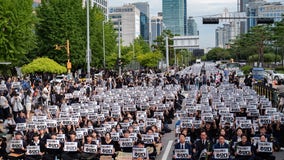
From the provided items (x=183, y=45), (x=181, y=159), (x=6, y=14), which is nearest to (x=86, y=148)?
(x=181, y=159)

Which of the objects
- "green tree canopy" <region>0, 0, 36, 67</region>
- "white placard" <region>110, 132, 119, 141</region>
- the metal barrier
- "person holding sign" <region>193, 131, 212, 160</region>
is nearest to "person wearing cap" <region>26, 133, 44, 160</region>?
"white placard" <region>110, 132, 119, 141</region>

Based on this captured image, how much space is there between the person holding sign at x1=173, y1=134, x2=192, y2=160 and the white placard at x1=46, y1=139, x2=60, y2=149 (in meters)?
4.03

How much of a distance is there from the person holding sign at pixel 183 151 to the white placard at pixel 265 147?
2.09m

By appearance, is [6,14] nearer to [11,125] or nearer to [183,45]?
[11,125]

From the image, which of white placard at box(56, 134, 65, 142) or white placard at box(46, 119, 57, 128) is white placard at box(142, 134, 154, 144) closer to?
white placard at box(56, 134, 65, 142)

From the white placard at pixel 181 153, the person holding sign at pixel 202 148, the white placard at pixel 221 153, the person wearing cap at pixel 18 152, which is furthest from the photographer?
the person wearing cap at pixel 18 152

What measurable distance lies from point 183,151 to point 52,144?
4430 mm

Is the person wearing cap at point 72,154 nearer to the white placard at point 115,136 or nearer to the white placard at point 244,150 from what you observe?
the white placard at point 115,136

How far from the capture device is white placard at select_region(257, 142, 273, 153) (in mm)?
15052

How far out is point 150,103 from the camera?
2677 centimetres

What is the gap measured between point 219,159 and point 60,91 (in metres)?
20.3

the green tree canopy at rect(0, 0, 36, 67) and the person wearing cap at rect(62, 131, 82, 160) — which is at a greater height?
the green tree canopy at rect(0, 0, 36, 67)

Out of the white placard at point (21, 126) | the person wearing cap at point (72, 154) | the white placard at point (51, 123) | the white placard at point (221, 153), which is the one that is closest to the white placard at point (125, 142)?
the person wearing cap at point (72, 154)

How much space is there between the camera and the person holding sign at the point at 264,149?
49.4 ft
